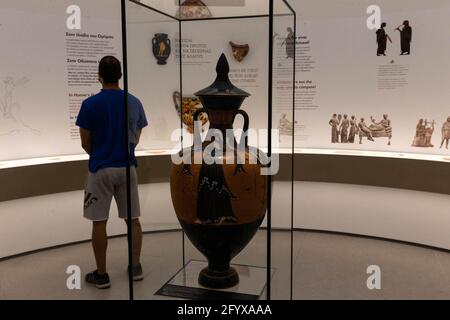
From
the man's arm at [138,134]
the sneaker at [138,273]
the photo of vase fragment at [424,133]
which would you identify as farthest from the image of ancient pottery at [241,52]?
the photo of vase fragment at [424,133]

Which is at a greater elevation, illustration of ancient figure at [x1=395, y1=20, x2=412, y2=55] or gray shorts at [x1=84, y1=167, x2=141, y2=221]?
illustration of ancient figure at [x1=395, y1=20, x2=412, y2=55]

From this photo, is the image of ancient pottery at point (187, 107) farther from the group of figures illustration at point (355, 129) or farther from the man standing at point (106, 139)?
the group of figures illustration at point (355, 129)

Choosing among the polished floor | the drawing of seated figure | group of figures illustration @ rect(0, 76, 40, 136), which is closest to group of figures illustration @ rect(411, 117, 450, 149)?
the drawing of seated figure

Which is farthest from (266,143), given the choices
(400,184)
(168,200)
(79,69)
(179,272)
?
(79,69)

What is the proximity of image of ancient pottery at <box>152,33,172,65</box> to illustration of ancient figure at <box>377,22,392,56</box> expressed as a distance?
2090 mm

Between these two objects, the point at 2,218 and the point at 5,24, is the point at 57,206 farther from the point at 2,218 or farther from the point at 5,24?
the point at 5,24

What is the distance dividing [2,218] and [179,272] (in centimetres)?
161

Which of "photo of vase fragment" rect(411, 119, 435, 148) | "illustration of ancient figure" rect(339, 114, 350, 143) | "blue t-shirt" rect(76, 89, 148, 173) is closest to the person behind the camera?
"blue t-shirt" rect(76, 89, 148, 173)

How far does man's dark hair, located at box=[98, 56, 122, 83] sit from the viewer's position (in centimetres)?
200

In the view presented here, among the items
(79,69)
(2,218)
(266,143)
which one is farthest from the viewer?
(79,69)

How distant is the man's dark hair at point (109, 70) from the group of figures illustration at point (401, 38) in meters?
2.15

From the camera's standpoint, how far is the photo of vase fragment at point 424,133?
→ 327cm

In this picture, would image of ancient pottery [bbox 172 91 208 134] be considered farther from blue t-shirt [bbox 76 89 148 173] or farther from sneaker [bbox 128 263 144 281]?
sneaker [bbox 128 263 144 281]
